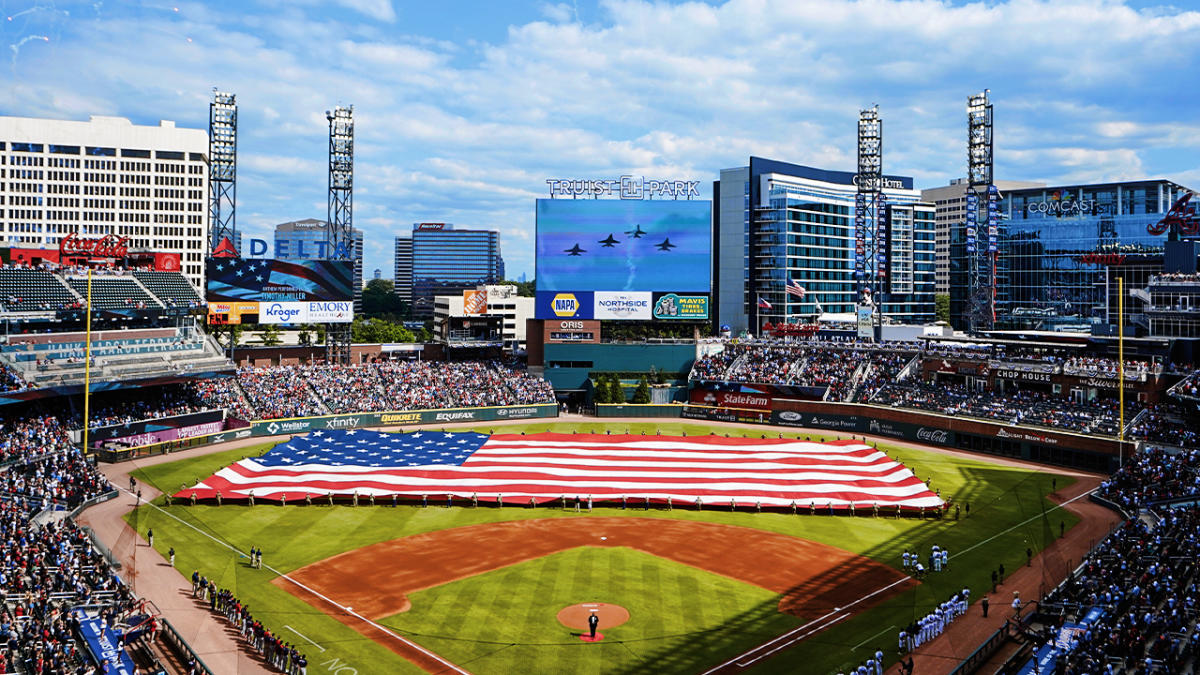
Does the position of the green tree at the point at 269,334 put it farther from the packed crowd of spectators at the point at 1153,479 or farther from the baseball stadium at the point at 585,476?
the packed crowd of spectators at the point at 1153,479

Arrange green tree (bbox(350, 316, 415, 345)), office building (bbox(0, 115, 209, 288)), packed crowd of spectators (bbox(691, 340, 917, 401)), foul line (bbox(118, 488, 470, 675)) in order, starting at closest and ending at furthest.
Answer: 1. foul line (bbox(118, 488, 470, 675))
2. packed crowd of spectators (bbox(691, 340, 917, 401))
3. office building (bbox(0, 115, 209, 288))
4. green tree (bbox(350, 316, 415, 345))

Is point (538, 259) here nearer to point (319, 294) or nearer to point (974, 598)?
point (319, 294)

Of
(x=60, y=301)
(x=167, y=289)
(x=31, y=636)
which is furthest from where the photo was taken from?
(x=167, y=289)

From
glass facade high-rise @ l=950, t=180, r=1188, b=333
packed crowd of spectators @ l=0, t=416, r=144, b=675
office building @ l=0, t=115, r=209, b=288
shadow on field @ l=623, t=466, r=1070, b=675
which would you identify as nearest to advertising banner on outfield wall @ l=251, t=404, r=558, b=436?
packed crowd of spectators @ l=0, t=416, r=144, b=675

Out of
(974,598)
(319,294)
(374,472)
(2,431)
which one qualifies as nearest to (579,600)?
(974,598)

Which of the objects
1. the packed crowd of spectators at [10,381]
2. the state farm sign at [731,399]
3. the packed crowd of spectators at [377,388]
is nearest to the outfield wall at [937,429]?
the state farm sign at [731,399]

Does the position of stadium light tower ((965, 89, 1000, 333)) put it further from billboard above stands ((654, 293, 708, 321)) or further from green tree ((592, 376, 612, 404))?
green tree ((592, 376, 612, 404))

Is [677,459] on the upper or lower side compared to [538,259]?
lower
